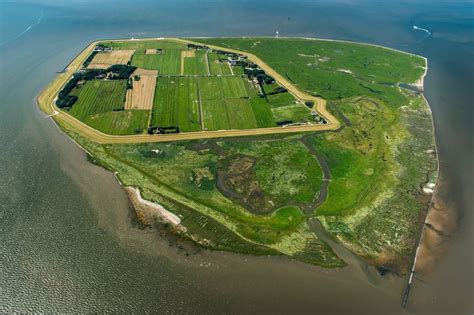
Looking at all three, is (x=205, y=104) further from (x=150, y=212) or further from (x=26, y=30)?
(x=26, y=30)

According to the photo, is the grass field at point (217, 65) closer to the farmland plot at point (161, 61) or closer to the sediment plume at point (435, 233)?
the farmland plot at point (161, 61)

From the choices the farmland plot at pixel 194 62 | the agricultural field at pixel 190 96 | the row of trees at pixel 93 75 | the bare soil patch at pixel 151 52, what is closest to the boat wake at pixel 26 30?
the agricultural field at pixel 190 96

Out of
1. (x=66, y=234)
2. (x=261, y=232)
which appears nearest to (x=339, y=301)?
(x=261, y=232)

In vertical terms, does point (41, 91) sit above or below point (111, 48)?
below

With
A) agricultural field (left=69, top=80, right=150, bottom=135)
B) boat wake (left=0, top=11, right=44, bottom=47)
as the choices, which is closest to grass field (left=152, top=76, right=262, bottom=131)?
agricultural field (left=69, top=80, right=150, bottom=135)

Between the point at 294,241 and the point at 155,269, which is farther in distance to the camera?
the point at 294,241

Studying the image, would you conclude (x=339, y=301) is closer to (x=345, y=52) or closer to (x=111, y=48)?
(x=345, y=52)

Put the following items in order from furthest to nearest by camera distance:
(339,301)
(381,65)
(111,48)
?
(111,48) → (381,65) → (339,301)

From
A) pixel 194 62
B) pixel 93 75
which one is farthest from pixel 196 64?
pixel 93 75
